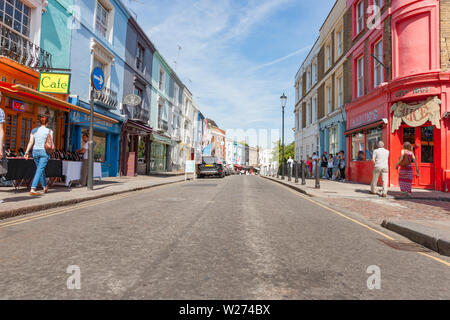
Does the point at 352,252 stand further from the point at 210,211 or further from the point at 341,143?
the point at 341,143

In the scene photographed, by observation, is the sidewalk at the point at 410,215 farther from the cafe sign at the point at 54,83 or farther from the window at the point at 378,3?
the window at the point at 378,3

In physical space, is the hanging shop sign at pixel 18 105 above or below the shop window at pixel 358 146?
above

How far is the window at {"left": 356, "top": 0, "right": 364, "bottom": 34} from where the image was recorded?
53.6 ft

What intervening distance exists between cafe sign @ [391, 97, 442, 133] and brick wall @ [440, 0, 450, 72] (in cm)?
151

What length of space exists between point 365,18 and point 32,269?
18366 mm

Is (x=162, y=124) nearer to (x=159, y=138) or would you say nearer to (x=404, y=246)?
(x=159, y=138)

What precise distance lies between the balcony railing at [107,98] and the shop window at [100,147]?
1.68 m

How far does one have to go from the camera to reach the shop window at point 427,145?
1194 cm

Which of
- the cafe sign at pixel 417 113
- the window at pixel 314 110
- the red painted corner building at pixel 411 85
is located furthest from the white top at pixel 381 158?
the window at pixel 314 110

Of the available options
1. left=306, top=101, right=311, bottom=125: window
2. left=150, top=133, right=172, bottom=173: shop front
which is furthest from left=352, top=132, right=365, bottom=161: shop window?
left=150, top=133, right=172, bottom=173: shop front

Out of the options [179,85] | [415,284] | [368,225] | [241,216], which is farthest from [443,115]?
[179,85]

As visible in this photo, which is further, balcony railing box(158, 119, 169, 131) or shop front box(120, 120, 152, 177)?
balcony railing box(158, 119, 169, 131)

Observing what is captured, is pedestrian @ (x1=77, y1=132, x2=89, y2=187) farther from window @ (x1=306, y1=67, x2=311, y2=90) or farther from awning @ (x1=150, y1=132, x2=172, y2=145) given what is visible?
window @ (x1=306, y1=67, x2=311, y2=90)

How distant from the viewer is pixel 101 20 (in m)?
15.4
